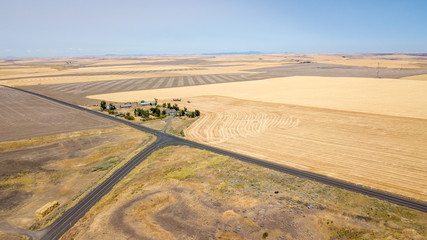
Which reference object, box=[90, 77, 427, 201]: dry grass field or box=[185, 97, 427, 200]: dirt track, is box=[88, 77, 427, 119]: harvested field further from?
box=[185, 97, 427, 200]: dirt track

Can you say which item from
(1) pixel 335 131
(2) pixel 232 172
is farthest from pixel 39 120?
(1) pixel 335 131

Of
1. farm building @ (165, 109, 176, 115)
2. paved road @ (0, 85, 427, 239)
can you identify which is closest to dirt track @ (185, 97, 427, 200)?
paved road @ (0, 85, 427, 239)

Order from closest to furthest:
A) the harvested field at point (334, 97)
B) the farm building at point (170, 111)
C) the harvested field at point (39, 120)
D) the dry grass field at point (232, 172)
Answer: the dry grass field at point (232, 172) < the harvested field at point (39, 120) < the harvested field at point (334, 97) < the farm building at point (170, 111)

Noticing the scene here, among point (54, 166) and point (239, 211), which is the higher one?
point (54, 166)

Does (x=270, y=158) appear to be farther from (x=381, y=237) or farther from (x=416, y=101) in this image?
(x=416, y=101)

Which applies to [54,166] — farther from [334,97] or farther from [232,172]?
[334,97]

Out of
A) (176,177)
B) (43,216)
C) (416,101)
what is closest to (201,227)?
(176,177)

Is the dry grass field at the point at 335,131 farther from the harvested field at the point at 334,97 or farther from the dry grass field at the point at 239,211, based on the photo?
the dry grass field at the point at 239,211

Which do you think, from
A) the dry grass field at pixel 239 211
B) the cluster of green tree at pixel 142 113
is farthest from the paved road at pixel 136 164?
the cluster of green tree at pixel 142 113
